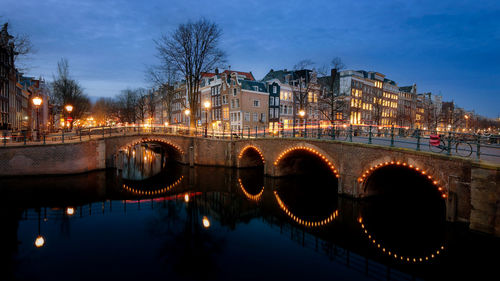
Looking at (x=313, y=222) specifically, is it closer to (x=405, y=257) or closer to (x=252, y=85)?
(x=405, y=257)

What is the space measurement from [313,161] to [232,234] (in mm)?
14665

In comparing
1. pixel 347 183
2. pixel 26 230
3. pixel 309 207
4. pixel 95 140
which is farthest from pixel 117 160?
pixel 347 183

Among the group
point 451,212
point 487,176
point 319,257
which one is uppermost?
point 487,176

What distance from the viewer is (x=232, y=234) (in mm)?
13156

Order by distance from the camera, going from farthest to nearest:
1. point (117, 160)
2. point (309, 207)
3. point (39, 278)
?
point (117, 160) < point (309, 207) < point (39, 278)

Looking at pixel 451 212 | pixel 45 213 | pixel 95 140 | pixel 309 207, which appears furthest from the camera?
pixel 95 140

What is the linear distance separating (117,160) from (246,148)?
12615 mm

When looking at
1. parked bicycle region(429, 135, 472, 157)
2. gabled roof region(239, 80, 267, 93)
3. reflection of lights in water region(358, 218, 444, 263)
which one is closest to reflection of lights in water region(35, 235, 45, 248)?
reflection of lights in water region(358, 218, 444, 263)

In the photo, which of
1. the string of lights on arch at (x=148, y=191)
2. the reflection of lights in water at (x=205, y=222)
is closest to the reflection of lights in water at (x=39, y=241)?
the reflection of lights in water at (x=205, y=222)

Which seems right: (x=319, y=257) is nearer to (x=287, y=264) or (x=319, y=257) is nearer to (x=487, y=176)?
(x=287, y=264)

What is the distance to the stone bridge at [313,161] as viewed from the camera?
35.6 feet

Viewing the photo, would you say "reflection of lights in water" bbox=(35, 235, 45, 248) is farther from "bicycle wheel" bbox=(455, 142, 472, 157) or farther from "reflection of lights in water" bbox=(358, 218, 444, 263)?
"bicycle wheel" bbox=(455, 142, 472, 157)

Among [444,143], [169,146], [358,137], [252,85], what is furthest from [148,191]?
[252,85]

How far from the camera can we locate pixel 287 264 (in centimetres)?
1002
